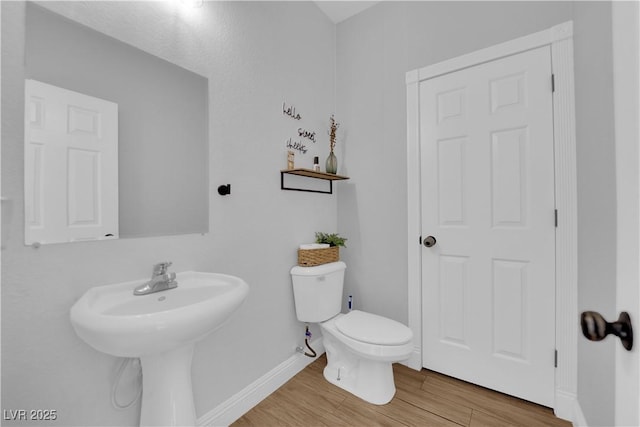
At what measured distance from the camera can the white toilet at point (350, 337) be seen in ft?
4.87

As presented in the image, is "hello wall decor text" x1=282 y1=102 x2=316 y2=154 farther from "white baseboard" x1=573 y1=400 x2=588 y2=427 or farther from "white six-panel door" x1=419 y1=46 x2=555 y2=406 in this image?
"white baseboard" x1=573 y1=400 x2=588 y2=427

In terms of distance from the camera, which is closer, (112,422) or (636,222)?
(636,222)

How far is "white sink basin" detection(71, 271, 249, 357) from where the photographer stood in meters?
0.73

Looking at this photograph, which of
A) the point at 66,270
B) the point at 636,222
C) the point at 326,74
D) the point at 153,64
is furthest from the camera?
Result: the point at 326,74

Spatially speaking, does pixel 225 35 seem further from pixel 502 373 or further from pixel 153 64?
pixel 502 373

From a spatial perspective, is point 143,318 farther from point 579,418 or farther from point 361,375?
point 579,418

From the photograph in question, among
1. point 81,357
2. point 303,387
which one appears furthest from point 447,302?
point 81,357

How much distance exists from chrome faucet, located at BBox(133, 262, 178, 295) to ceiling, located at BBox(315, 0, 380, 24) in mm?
2156

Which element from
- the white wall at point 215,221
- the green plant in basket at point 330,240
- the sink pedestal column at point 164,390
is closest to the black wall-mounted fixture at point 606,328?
the sink pedestal column at point 164,390

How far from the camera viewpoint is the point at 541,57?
1.48m

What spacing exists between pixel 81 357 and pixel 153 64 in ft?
3.73

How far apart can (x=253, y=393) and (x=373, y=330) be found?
2.49 feet

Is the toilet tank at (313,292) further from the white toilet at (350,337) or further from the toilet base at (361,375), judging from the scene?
the toilet base at (361,375)

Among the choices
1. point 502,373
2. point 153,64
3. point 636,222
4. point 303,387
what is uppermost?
point 153,64
